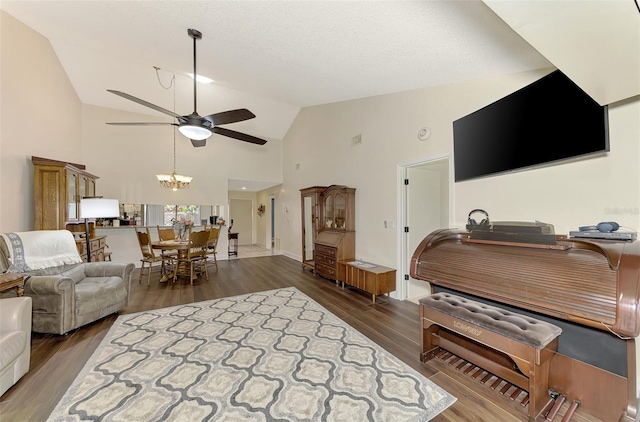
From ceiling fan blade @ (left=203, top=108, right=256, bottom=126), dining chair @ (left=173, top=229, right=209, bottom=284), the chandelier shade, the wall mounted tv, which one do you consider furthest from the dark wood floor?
ceiling fan blade @ (left=203, top=108, right=256, bottom=126)

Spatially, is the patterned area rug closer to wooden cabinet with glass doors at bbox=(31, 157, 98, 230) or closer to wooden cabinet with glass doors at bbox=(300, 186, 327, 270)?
wooden cabinet with glass doors at bbox=(31, 157, 98, 230)

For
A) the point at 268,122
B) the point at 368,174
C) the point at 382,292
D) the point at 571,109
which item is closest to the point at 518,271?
the point at 571,109

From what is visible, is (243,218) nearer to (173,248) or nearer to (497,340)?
(173,248)

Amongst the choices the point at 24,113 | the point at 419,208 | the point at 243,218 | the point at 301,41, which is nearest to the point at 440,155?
the point at 419,208

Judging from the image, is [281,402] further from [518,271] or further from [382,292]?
[382,292]

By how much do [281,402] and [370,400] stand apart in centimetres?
59

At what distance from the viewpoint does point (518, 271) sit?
1.56 meters

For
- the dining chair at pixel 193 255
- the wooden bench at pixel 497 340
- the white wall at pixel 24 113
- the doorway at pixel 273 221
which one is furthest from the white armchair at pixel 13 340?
the doorway at pixel 273 221

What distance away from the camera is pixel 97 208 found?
3299 millimetres

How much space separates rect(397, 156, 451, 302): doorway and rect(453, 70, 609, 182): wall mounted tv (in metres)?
0.90

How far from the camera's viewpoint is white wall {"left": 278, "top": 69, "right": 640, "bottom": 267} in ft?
5.30

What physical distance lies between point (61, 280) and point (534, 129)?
14.6 ft

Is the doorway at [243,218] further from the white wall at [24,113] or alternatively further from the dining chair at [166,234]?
the white wall at [24,113]

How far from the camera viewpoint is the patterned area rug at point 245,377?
150 centimetres
